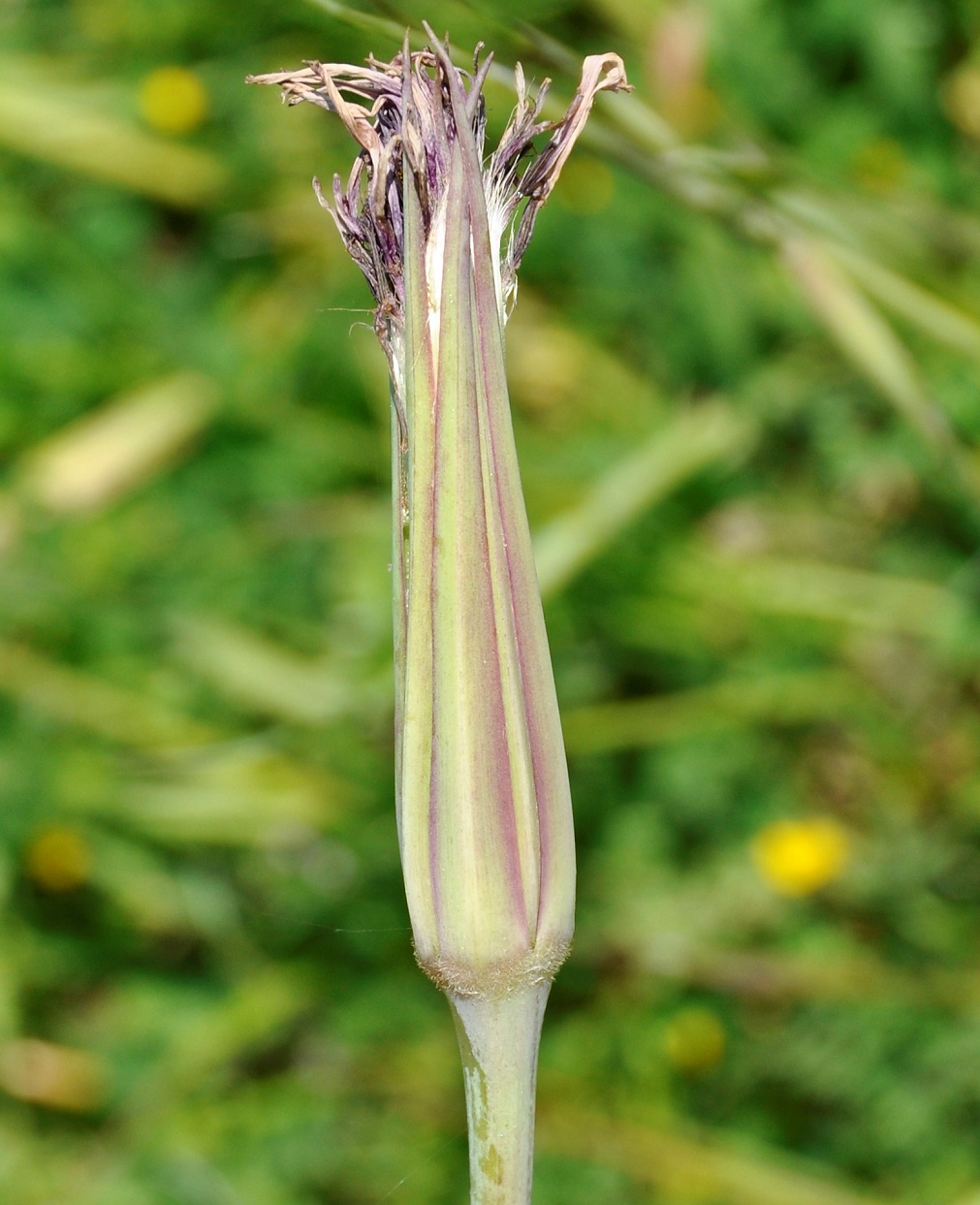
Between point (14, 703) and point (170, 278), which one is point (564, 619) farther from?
point (170, 278)

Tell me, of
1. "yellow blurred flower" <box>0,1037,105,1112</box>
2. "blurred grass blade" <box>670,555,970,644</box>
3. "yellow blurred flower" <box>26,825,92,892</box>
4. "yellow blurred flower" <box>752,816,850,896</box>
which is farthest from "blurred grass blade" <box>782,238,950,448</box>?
"yellow blurred flower" <box>0,1037,105,1112</box>

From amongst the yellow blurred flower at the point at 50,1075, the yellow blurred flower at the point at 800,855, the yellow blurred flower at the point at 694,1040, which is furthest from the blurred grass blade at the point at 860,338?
the yellow blurred flower at the point at 50,1075

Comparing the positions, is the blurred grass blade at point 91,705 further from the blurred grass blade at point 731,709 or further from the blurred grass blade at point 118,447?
the blurred grass blade at point 731,709

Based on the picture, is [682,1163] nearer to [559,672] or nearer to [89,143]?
[559,672]

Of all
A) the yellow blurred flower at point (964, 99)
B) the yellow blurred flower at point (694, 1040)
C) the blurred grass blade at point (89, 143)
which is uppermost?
the blurred grass blade at point (89, 143)

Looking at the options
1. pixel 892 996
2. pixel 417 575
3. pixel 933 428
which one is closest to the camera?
pixel 417 575

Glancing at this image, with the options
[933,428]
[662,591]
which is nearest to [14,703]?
[662,591]

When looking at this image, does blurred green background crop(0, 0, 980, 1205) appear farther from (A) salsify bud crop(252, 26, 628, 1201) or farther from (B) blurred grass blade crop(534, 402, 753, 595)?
(A) salsify bud crop(252, 26, 628, 1201)
